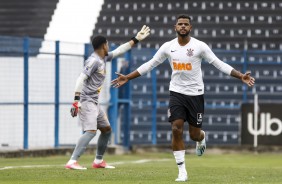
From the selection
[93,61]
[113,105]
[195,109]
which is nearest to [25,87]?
[113,105]

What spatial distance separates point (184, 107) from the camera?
1433cm

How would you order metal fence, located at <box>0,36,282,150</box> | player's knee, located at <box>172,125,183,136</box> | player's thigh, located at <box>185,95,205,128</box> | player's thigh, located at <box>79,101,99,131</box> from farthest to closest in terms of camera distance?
1. metal fence, located at <box>0,36,282,150</box>
2. player's thigh, located at <box>79,101,99,131</box>
3. player's thigh, located at <box>185,95,205,128</box>
4. player's knee, located at <box>172,125,183,136</box>

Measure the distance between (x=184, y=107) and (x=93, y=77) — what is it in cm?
256

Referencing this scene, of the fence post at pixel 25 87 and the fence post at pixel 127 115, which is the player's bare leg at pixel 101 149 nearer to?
the fence post at pixel 25 87

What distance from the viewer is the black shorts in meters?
14.2

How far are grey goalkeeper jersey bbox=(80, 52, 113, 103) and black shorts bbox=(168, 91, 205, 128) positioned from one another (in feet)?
7.63

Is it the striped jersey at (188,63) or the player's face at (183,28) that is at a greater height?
the player's face at (183,28)

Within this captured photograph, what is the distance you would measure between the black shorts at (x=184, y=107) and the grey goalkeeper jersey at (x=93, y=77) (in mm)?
2326

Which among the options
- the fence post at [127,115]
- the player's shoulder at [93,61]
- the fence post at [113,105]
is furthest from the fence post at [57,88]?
the player's shoulder at [93,61]

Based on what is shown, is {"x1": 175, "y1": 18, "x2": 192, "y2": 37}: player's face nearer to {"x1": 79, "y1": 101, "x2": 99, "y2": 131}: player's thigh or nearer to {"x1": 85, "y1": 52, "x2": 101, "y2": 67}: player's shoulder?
{"x1": 85, "y1": 52, "x2": 101, "y2": 67}: player's shoulder

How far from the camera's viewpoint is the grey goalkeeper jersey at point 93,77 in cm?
1638

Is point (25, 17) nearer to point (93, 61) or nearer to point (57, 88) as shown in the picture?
point (57, 88)

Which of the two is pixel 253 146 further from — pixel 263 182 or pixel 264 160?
pixel 263 182

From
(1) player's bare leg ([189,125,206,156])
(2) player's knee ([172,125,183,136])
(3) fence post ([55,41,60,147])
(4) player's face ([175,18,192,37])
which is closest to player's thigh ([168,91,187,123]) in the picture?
(2) player's knee ([172,125,183,136])
